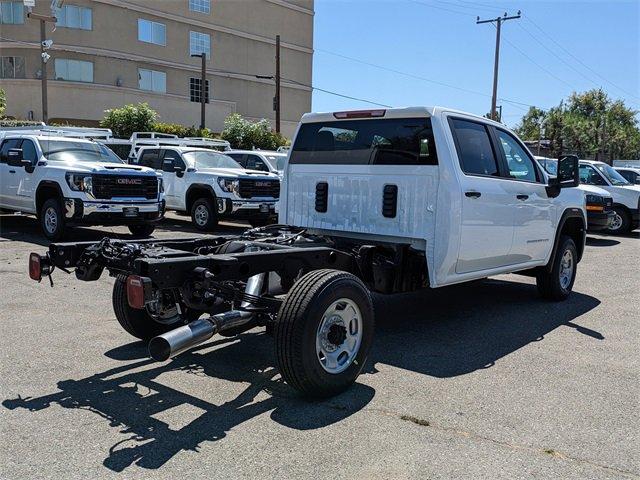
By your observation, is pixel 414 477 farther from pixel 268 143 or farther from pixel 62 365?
pixel 268 143

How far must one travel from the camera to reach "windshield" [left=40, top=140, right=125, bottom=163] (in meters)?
12.8

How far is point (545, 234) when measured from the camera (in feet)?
24.4

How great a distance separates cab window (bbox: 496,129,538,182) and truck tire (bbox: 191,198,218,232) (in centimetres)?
875

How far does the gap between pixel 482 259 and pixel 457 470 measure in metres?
3.08

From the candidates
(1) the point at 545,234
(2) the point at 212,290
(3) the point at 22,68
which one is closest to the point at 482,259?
(1) the point at 545,234

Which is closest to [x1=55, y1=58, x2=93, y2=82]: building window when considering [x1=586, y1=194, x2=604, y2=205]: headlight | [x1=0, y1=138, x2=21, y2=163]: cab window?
[x1=0, y1=138, x2=21, y2=163]: cab window

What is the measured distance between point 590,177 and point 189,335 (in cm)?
1547

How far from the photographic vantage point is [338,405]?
444 centimetres

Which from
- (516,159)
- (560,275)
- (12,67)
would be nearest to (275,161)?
(560,275)

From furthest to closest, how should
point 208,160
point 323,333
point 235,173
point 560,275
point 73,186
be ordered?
point 208,160 < point 235,173 < point 73,186 < point 560,275 < point 323,333

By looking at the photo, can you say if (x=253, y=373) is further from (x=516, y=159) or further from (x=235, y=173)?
(x=235, y=173)

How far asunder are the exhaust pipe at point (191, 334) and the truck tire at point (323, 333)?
0.39m

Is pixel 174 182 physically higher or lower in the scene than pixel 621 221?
higher

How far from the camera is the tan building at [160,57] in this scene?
41406mm
